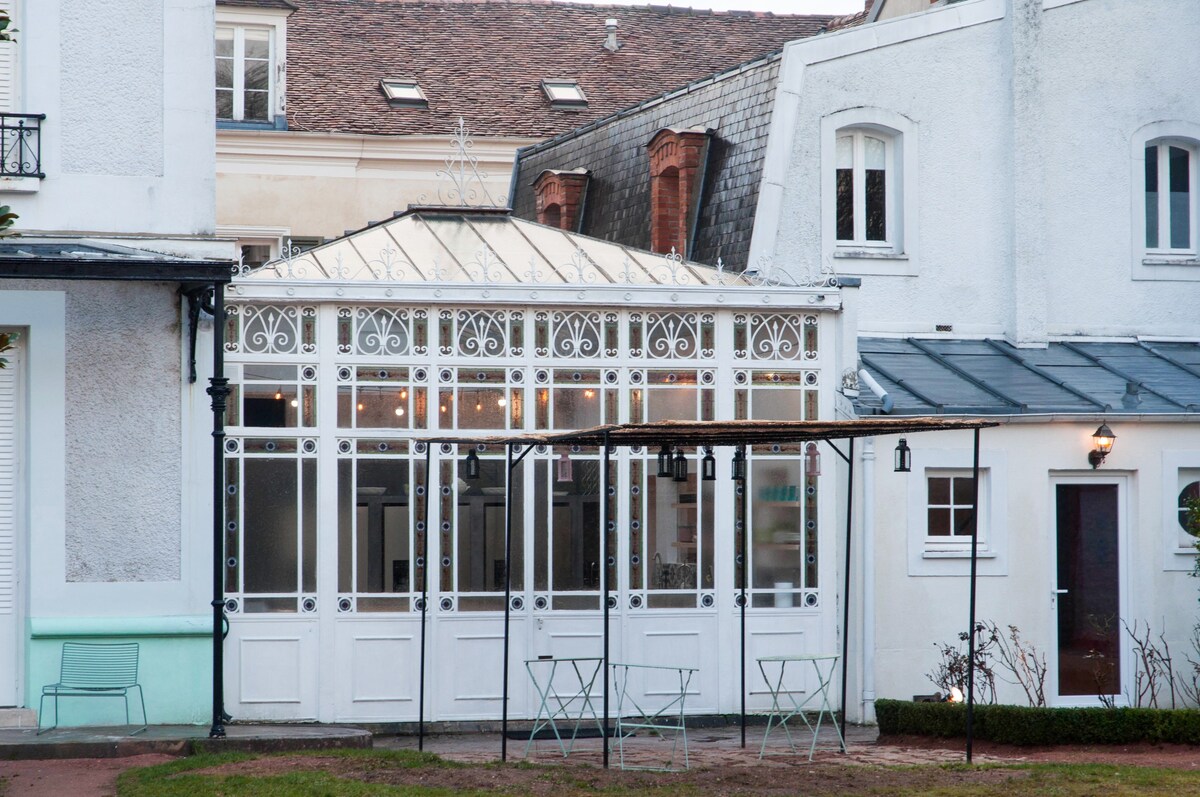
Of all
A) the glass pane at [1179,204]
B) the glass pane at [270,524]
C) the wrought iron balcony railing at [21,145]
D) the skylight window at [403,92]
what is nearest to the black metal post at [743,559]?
the glass pane at [270,524]

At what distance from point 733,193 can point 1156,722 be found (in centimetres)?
641

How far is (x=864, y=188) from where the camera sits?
50.1 feet

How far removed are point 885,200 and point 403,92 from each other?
9995 millimetres

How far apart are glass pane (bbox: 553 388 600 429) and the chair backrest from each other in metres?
3.73

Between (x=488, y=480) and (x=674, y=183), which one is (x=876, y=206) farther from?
(x=488, y=480)

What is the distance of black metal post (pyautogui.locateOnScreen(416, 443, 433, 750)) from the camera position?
1175 cm

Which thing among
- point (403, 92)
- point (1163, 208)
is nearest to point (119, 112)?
point (1163, 208)

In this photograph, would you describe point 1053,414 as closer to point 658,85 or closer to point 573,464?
point 573,464

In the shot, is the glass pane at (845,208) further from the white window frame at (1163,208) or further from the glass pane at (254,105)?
the glass pane at (254,105)

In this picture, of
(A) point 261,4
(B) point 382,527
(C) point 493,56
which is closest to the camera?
(B) point 382,527

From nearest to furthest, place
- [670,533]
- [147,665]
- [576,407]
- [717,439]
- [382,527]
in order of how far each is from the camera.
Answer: [717,439] → [147,665] → [382,527] → [576,407] → [670,533]

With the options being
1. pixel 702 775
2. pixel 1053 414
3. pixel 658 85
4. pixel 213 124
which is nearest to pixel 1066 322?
pixel 1053 414

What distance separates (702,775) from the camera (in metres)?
10.4

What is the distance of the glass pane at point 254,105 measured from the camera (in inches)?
875
